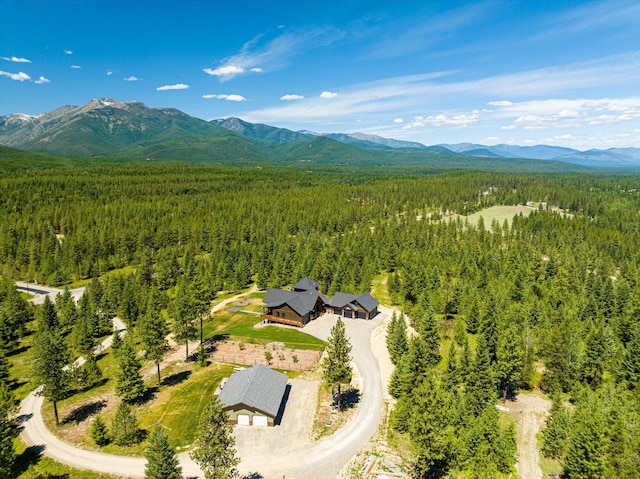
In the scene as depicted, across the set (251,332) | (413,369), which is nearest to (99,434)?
(251,332)

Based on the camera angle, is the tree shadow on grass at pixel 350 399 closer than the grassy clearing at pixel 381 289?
Yes

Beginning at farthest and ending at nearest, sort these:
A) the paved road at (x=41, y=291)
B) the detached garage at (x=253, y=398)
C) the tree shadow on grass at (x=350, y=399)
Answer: the paved road at (x=41, y=291)
the tree shadow on grass at (x=350, y=399)
the detached garage at (x=253, y=398)

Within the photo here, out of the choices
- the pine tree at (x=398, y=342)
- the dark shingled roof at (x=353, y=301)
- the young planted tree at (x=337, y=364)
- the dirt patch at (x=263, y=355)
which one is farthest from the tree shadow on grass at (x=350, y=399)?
the dark shingled roof at (x=353, y=301)

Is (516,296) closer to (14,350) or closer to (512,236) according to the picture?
(512,236)

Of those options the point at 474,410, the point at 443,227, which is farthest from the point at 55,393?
the point at 443,227

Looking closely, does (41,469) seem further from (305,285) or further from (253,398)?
(305,285)

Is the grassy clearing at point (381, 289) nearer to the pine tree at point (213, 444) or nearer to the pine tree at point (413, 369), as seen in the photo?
the pine tree at point (413, 369)

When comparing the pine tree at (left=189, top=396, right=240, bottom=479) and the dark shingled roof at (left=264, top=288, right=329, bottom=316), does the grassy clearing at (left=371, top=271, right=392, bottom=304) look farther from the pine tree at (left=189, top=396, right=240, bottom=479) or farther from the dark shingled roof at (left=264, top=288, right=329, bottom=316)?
the pine tree at (left=189, top=396, right=240, bottom=479)
